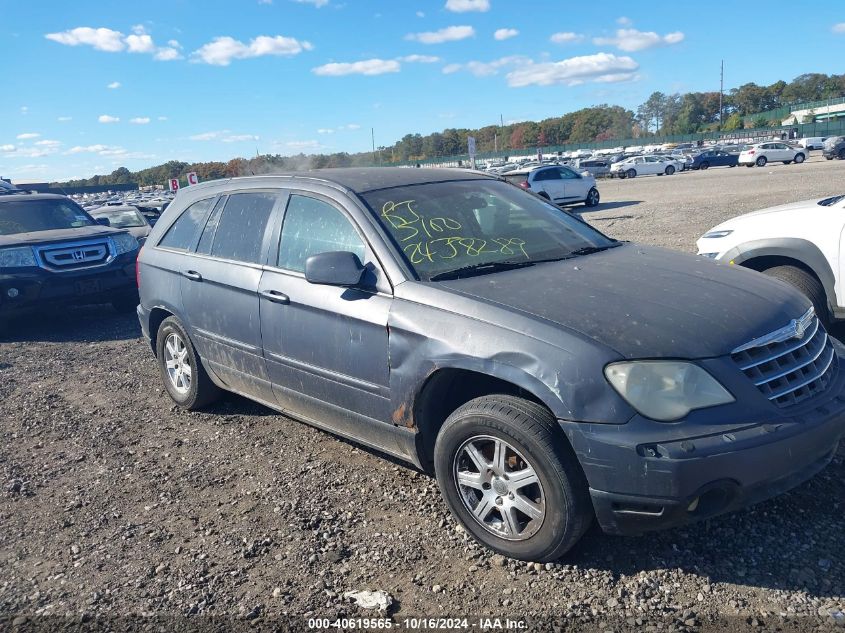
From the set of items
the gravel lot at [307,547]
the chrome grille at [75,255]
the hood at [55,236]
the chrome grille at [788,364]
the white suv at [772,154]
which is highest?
the white suv at [772,154]

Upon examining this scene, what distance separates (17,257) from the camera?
866cm

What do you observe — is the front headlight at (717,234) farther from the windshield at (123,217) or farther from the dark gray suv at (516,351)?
the windshield at (123,217)

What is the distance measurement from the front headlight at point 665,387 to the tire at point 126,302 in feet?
27.3

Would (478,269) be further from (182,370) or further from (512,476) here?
(182,370)

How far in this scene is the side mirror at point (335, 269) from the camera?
374 centimetres

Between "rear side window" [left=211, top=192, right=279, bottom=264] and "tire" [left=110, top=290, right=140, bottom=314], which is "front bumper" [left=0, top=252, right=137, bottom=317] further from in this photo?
"rear side window" [left=211, top=192, right=279, bottom=264]

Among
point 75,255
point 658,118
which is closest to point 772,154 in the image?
point 75,255

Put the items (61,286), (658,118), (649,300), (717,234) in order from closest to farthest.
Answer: (649,300)
(717,234)
(61,286)
(658,118)

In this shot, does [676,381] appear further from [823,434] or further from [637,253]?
[637,253]

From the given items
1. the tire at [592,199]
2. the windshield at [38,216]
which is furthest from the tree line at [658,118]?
the windshield at [38,216]

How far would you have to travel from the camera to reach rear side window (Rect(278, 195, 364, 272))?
161 inches

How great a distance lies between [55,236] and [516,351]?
7982mm

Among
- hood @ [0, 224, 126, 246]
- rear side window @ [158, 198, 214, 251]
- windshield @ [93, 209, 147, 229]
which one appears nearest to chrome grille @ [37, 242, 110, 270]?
hood @ [0, 224, 126, 246]

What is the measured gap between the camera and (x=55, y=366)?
24.4 ft
